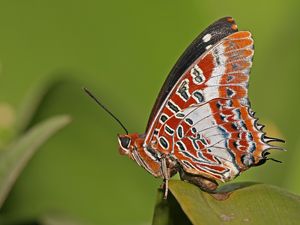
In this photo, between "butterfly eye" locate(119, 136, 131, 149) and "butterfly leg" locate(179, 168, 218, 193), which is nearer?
A: "butterfly leg" locate(179, 168, 218, 193)

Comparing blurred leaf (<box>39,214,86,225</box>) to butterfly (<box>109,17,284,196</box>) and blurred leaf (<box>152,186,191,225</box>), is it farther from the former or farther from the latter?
blurred leaf (<box>152,186,191,225</box>)

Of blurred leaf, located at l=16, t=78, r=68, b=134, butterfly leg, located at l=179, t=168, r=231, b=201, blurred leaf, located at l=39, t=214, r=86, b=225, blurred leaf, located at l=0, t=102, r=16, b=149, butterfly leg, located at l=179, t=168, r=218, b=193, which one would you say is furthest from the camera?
blurred leaf, located at l=0, t=102, r=16, b=149

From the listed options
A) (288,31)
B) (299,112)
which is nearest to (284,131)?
(299,112)

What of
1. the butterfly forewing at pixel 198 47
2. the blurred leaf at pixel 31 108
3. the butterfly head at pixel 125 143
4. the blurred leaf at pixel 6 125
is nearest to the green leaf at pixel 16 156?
the butterfly head at pixel 125 143

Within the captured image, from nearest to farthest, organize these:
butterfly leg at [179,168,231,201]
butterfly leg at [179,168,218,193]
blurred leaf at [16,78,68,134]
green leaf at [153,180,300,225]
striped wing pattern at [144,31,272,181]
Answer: green leaf at [153,180,300,225] < butterfly leg at [179,168,231,201] < butterfly leg at [179,168,218,193] < striped wing pattern at [144,31,272,181] < blurred leaf at [16,78,68,134]

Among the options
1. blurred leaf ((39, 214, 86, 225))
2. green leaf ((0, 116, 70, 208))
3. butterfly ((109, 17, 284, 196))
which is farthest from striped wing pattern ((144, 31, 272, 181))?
blurred leaf ((39, 214, 86, 225))

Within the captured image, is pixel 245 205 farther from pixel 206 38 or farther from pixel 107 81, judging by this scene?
pixel 107 81

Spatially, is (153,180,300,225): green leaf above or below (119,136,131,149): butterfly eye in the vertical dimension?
below

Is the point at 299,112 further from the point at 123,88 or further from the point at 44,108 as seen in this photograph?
the point at 44,108
